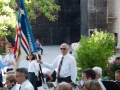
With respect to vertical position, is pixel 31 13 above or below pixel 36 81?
above

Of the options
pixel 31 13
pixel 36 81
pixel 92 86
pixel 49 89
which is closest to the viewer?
pixel 92 86

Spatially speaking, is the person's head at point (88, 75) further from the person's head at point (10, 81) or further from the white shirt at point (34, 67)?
the white shirt at point (34, 67)

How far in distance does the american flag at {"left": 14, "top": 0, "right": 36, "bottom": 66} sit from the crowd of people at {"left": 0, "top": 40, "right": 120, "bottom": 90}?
370mm

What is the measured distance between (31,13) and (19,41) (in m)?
15.8

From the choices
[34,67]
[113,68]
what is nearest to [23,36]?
[34,67]

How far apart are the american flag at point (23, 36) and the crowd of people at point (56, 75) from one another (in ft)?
1.22

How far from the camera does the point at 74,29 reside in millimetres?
36688

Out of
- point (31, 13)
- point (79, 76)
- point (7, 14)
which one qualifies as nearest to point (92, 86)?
point (79, 76)

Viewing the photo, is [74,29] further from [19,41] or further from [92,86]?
[92,86]

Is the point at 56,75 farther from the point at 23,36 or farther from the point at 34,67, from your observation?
the point at 23,36

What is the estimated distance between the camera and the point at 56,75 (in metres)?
9.84

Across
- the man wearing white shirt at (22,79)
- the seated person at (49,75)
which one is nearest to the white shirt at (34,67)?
the seated person at (49,75)

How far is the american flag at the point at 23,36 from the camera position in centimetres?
903

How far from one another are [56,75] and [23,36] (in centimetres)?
150
